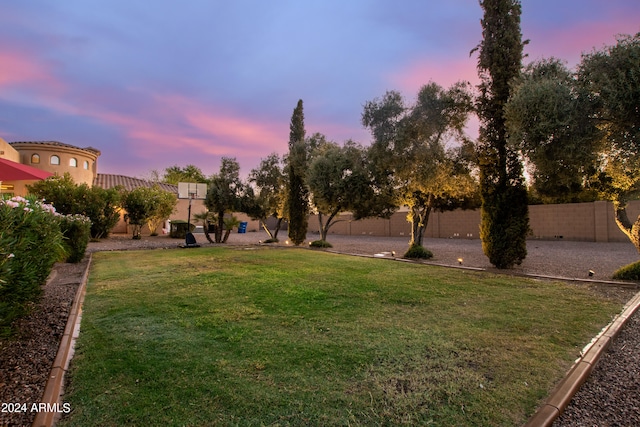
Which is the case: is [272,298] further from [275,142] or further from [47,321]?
[275,142]

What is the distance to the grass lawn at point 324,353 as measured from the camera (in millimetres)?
2061

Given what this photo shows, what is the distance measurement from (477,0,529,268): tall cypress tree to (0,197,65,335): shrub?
355 inches

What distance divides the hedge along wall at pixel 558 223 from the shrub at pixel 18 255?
1217cm

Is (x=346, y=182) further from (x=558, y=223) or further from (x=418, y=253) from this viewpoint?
(x=558, y=223)

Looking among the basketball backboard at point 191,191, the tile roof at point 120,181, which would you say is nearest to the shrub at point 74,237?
the basketball backboard at point 191,191

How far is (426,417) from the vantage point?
2002 mm

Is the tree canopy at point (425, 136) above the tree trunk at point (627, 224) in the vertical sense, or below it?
above

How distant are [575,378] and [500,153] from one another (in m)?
6.94

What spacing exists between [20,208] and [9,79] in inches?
468

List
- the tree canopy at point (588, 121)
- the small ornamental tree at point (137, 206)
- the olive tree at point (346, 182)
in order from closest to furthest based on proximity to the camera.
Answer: the tree canopy at point (588, 121)
the olive tree at point (346, 182)
the small ornamental tree at point (137, 206)

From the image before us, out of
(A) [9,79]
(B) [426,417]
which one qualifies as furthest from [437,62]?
(A) [9,79]

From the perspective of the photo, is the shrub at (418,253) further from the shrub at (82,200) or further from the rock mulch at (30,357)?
the shrub at (82,200)

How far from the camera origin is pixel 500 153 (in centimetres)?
828

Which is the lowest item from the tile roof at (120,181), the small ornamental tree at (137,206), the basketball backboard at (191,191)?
the small ornamental tree at (137,206)
